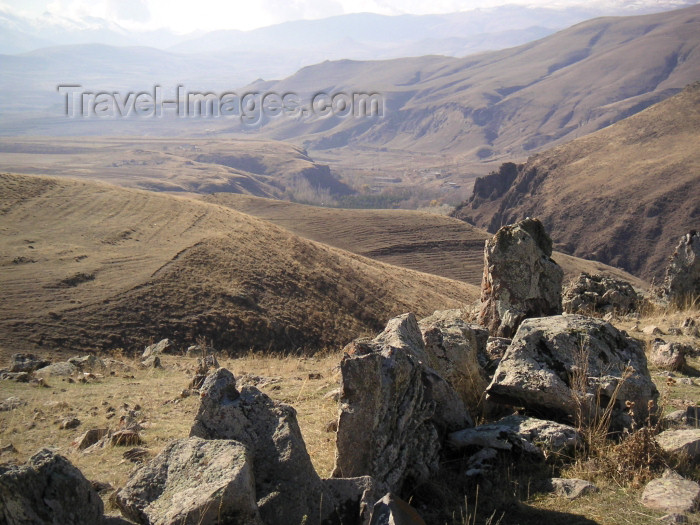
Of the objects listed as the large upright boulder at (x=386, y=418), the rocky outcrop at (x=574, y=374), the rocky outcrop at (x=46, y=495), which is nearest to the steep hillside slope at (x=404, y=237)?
the rocky outcrop at (x=574, y=374)

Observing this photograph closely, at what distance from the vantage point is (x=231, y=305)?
2705 centimetres

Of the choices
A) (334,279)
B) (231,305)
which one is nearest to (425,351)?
(231,305)

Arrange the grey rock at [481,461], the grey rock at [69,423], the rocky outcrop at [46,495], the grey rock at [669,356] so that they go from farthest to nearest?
the grey rock at [69,423]
the grey rock at [669,356]
the grey rock at [481,461]
the rocky outcrop at [46,495]

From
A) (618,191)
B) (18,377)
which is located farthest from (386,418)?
(618,191)

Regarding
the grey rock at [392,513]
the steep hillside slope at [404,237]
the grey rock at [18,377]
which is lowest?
the steep hillside slope at [404,237]

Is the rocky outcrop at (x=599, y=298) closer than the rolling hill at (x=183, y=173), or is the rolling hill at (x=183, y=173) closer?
the rocky outcrop at (x=599, y=298)

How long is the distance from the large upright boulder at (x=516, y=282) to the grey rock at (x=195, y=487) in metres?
6.69

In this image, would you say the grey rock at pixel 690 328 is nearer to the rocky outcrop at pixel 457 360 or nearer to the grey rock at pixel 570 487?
the rocky outcrop at pixel 457 360

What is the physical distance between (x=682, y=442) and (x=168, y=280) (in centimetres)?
2526

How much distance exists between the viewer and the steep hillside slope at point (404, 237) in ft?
194

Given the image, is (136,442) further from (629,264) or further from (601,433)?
(629,264)

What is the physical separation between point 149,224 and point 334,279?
12.1m

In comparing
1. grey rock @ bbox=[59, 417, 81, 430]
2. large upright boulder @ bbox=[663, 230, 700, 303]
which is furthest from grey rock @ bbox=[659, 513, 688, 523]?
large upright boulder @ bbox=[663, 230, 700, 303]

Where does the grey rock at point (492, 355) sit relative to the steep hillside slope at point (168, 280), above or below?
above
